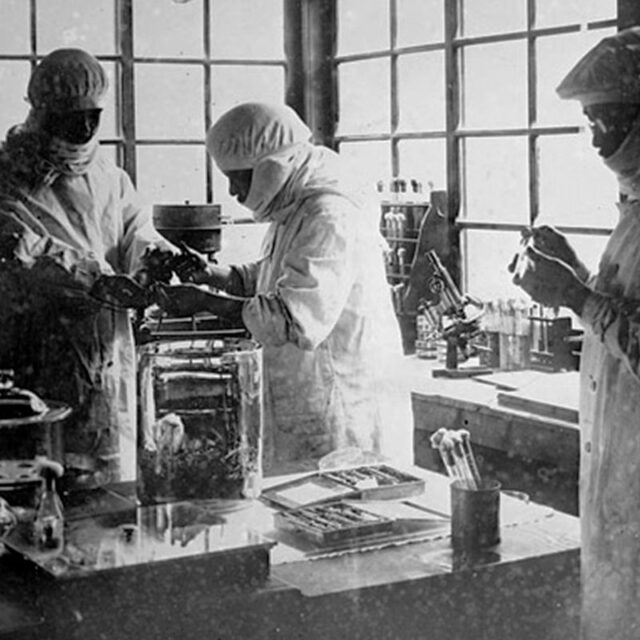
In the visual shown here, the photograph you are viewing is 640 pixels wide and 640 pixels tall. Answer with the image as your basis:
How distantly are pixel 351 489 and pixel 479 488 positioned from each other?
0.30 metres

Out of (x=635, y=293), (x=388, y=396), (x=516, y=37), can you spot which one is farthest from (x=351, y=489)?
(x=516, y=37)

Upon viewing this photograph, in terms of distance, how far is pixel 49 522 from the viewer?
1783 mm

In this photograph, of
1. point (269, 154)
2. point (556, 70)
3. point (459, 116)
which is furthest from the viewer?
point (459, 116)

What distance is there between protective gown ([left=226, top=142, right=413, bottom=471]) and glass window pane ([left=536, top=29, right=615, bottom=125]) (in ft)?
4.18

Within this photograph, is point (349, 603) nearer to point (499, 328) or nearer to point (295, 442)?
point (295, 442)

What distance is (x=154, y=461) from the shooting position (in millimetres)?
2096

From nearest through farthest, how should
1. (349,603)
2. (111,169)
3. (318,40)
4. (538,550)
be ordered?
(349,603) < (538,550) < (111,169) < (318,40)

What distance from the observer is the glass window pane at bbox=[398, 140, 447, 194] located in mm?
4586

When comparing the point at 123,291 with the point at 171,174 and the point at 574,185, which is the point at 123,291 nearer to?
the point at 574,185

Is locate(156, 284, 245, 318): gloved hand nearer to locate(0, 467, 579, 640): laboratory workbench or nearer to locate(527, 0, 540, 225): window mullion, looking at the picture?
locate(0, 467, 579, 640): laboratory workbench

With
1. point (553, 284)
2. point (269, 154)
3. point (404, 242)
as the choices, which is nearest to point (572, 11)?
point (404, 242)

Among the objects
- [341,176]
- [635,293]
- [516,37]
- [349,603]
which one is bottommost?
[349,603]

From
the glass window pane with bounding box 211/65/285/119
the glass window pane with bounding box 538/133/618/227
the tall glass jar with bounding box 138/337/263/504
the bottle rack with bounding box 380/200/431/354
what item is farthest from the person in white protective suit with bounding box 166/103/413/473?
the glass window pane with bounding box 211/65/285/119

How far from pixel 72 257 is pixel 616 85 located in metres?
1.41
